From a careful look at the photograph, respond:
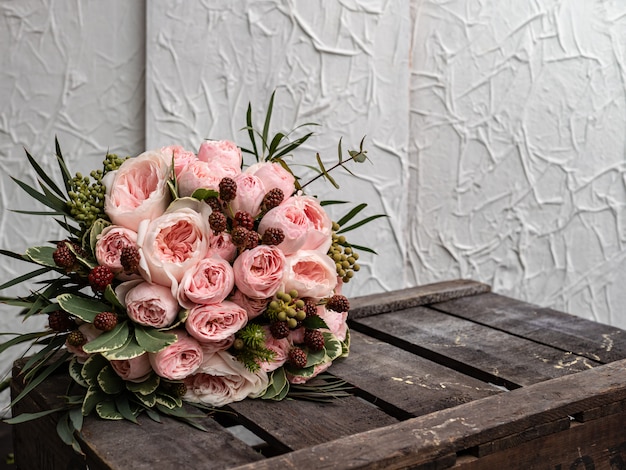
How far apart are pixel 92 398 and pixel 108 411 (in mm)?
24

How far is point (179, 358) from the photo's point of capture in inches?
32.9

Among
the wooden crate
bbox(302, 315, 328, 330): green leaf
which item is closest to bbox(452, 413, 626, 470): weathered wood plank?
the wooden crate

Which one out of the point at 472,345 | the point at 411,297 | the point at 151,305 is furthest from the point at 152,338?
the point at 411,297

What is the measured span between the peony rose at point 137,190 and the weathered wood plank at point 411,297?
1.55 ft

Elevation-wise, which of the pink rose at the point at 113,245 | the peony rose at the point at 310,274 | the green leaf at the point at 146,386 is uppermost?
the pink rose at the point at 113,245

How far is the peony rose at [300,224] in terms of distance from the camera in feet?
2.90

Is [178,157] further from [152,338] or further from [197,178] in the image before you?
[152,338]

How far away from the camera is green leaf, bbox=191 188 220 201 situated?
0.87m

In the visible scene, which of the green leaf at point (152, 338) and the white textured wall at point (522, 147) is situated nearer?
the green leaf at point (152, 338)

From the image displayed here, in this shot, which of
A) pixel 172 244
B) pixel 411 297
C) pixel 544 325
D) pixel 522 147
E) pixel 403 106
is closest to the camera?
pixel 172 244

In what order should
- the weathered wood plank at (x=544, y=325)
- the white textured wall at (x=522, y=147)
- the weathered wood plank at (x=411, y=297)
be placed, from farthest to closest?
the white textured wall at (x=522, y=147) → the weathered wood plank at (x=411, y=297) → the weathered wood plank at (x=544, y=325)

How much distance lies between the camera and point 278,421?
0.84m

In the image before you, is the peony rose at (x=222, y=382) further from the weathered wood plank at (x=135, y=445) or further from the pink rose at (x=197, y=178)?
the pink rose at (x=197, y=178)

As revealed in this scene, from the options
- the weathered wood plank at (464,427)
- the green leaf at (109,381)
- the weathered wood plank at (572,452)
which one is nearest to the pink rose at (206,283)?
the green leaf at (109,381)
